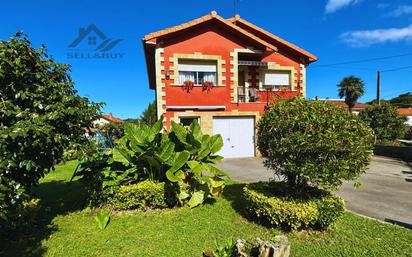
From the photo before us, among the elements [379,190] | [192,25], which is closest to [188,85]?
[192,25]

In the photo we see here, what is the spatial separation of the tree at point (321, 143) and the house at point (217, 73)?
9.27 meters

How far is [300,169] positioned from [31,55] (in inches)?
199

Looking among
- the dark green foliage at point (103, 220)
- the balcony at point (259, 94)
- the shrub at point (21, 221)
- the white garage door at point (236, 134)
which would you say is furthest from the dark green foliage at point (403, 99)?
the shrub at point (21, 221)

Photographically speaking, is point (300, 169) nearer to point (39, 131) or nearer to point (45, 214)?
point (39, 131)

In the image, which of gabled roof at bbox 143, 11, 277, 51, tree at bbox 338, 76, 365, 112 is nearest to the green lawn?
gabled roof at bbox 143, 11, 277, 51

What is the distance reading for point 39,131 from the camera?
3.28 meters

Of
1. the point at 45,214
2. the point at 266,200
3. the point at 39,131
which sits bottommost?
the point at 45,214

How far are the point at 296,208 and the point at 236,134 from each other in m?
10.2

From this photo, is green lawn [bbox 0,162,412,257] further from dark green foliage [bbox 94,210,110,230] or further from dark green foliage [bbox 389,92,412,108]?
dark green foliage [bbox 389,92,412,108]

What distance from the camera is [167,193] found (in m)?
5.73

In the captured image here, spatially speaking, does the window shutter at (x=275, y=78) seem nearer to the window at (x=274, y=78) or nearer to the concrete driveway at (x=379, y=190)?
the window at (x=274, y=78)

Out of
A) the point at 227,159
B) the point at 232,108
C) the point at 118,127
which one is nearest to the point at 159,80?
the point at 232,108

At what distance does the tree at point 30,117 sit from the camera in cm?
317

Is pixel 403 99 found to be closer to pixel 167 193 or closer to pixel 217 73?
pixel 217 73
